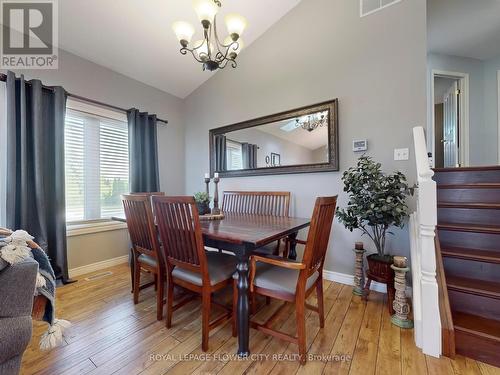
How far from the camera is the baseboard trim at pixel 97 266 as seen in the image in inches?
101

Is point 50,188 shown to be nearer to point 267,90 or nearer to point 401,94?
point 267,90

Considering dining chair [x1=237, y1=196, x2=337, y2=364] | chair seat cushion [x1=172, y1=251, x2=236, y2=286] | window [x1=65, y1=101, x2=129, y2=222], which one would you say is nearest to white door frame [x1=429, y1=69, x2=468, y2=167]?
dining chair [x1=237, y1=196, x2=337, y2=364]

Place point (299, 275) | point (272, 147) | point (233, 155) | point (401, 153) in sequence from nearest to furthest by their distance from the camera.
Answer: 1. point (299, 275)
2. point (401, 153)
3. point (272, 147)
4. point (233, 155)

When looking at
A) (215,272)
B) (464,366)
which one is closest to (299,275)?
(215,272)

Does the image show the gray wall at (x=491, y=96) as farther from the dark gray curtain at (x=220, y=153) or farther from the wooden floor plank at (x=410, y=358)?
the dark gray curtain at (x=220, y=153)

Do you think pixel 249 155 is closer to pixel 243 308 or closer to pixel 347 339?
pixel 243 308

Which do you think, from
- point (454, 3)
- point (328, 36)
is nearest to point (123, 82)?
point (328, 36)

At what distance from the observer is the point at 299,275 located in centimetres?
130

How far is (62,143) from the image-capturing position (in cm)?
239

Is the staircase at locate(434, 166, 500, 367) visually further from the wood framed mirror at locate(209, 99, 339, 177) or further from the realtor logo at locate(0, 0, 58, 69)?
the realtor logo at locate(0, 0, 58, 69)

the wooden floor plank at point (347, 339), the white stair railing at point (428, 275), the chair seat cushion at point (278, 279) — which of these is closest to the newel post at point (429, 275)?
the white stair railing at point (428, 275)

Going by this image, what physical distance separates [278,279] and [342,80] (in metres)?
2.15

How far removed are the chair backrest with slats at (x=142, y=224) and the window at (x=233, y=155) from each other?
167 centimetres

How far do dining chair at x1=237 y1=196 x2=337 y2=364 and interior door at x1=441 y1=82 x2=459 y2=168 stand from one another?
3.49m
